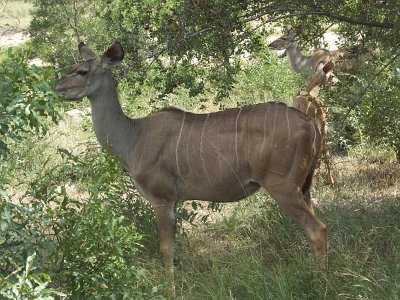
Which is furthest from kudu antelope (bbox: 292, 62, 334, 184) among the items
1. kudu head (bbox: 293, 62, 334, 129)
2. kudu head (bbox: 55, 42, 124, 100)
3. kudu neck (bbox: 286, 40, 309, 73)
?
kudu neck (bbox: 286, 40, 309, 73)

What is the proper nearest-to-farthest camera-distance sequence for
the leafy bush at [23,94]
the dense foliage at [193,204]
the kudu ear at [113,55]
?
1. the leafy bush at [23,94]
2. the dense foliage at [193,204]
3. the kudu ear at [113,55]

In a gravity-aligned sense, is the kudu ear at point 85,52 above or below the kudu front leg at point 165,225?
above

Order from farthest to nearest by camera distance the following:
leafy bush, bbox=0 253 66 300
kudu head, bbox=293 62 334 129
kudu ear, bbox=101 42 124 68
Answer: kudu head, bbox=293 62 334 129, kudu ear, bbox=101 42 124 68, leafy bush, bbox=0 253 66 300

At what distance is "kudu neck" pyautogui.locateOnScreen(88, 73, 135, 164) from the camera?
5141mm

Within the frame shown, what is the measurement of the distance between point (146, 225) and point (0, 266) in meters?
1.90

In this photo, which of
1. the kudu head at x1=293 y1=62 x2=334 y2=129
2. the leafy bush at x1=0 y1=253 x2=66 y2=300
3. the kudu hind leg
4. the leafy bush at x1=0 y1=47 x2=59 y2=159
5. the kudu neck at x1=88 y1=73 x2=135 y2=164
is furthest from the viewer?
the kudu head at x1=293 y1=62 x2=334 y2=129

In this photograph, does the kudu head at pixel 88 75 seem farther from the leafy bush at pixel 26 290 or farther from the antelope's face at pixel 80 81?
the leafy bush at pixel 26 290

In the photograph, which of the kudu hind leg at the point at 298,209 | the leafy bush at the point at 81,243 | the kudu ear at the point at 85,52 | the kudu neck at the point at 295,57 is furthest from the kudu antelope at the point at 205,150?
the kudu neck at the point at 295,57

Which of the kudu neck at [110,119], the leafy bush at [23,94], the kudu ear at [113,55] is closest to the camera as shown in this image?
the leafy bush at [23,94]

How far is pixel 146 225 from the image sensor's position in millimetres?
5039

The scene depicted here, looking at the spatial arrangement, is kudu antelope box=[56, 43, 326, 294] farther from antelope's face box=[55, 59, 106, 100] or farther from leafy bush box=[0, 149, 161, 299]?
leafy bush box=[0, 149, 161, 299]

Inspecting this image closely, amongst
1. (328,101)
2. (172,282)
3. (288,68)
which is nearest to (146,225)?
(172,282)

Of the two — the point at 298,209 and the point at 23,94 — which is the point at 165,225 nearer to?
the point at 298,209

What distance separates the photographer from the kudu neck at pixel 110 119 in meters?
5.14
